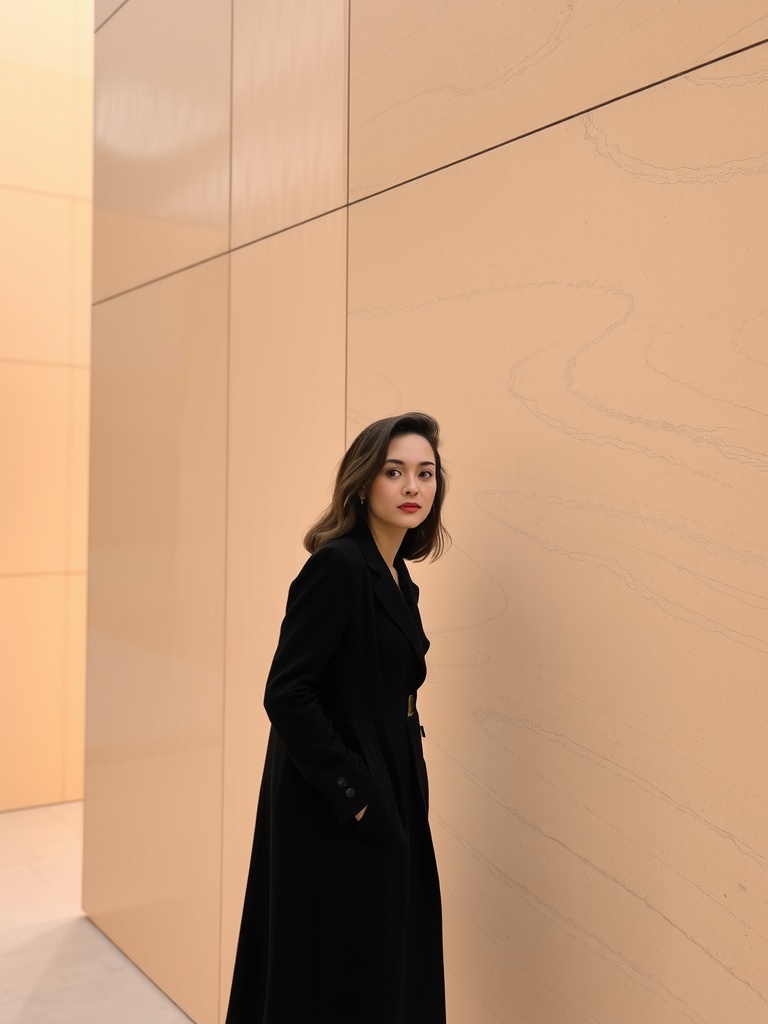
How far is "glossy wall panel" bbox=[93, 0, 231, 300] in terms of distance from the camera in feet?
11.4

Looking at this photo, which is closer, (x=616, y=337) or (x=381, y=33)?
(x=616, y=337)

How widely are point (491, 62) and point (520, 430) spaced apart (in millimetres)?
769

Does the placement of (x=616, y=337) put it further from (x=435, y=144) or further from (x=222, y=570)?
(x=222, y=570)

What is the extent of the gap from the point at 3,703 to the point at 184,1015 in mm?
2824

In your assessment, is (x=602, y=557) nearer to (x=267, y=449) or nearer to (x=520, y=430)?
(x=520, y=430)

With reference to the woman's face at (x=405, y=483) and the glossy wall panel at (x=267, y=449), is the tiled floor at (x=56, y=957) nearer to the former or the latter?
the glossy wall panel at (x=267, y=449)

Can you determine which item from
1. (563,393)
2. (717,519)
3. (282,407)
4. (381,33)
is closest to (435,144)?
(381,33)

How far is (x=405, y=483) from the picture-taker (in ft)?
6.94

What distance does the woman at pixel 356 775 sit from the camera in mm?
2051

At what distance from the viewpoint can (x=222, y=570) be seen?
3.41 metres

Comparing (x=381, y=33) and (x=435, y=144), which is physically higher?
(x=381, y=33)

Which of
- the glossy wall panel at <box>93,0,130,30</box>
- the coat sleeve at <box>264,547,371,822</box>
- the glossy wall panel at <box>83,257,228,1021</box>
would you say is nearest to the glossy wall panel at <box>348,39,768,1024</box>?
the coat sleeve at <box>264,547,371,822</box>

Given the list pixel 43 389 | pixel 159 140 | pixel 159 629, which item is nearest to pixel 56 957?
pixel 159 629

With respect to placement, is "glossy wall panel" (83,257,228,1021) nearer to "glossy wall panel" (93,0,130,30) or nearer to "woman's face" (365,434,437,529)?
"glossy wall panel" (93,0,130,30)
